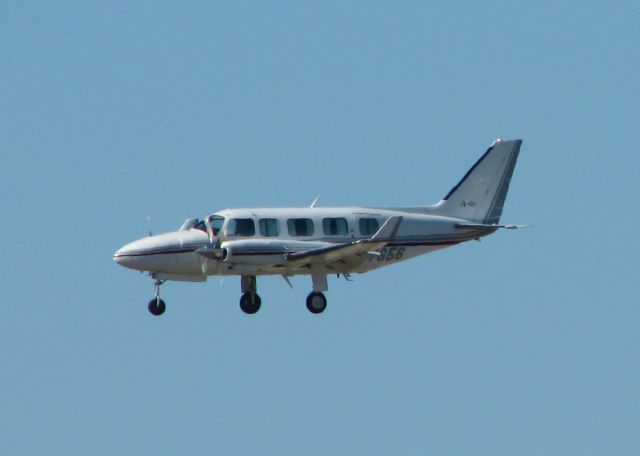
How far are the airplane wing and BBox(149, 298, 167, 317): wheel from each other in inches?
150

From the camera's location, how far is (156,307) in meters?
47.1

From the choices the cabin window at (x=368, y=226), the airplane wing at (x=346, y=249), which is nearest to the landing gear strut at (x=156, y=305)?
the airplane wing at (x=346, y=249)

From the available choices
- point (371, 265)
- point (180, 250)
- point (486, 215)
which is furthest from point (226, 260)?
point (486, 215)

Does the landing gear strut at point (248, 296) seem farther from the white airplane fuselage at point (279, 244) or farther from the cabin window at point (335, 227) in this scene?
the cabin window at point (335, 227)

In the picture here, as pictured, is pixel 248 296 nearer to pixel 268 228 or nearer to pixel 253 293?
pixel 253 293

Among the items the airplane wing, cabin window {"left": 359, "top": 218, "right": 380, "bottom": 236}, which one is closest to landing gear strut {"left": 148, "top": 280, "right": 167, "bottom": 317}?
the airplane wing

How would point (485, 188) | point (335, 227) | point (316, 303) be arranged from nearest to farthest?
point (316, 303), point (335, 227), point (485, 188)

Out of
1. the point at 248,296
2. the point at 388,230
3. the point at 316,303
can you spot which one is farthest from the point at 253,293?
the point at 388,230

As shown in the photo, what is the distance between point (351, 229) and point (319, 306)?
238cm

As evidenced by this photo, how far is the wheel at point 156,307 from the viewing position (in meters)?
47.1

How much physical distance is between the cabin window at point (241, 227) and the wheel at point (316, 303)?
2.42m

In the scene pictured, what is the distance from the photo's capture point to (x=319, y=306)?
47.2 meters

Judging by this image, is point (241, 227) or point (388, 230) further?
point (241, 227)

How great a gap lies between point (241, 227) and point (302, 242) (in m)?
1.73
